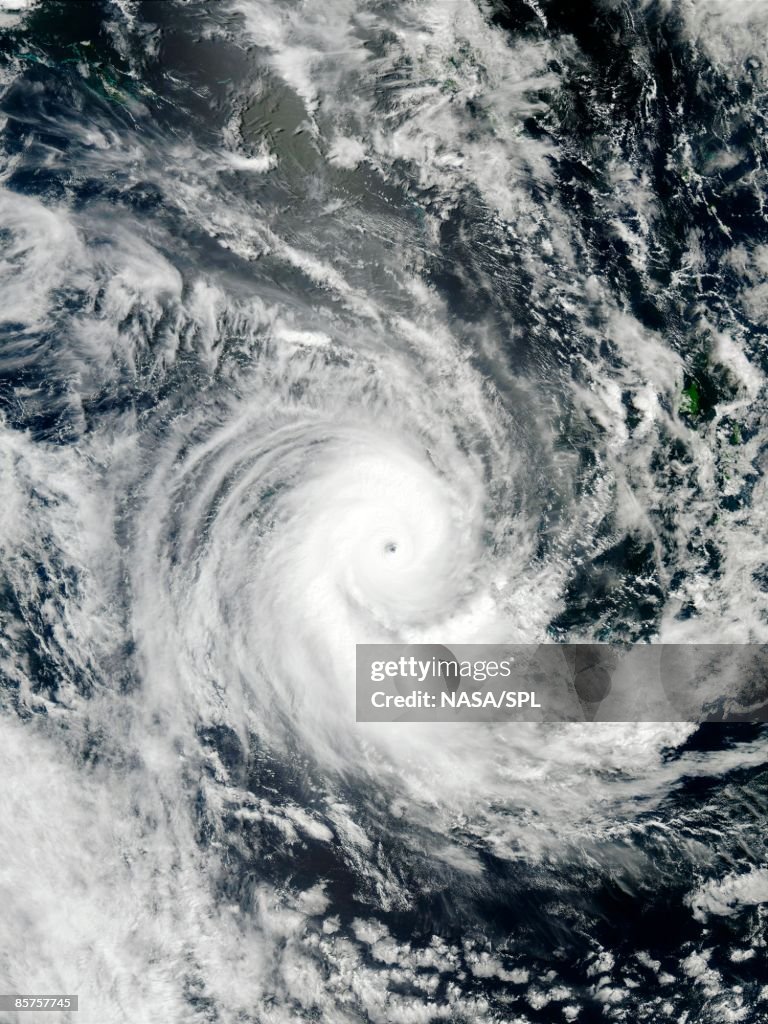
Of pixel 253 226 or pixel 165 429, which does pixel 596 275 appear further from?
pixel 165 429

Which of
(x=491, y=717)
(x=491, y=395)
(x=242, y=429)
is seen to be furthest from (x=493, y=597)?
(x=242, y=429)
